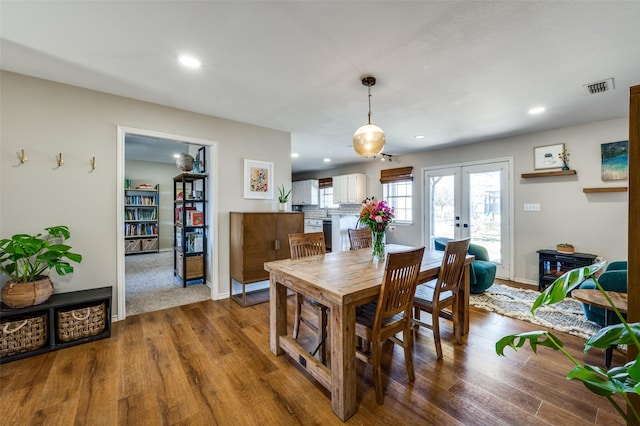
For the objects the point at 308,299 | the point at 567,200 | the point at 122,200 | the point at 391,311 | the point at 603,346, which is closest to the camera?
the point at 603,346

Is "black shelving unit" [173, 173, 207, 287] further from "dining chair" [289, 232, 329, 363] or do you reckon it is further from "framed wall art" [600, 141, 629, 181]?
"framed wall art" [600, 141, 629, 181]

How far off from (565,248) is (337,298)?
13.5 feet

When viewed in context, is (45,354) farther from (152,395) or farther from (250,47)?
(250,47)

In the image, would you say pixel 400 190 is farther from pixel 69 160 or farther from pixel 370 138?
pixel 69 160

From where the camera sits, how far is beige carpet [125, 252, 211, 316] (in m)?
3.37

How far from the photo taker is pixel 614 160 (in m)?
3.54

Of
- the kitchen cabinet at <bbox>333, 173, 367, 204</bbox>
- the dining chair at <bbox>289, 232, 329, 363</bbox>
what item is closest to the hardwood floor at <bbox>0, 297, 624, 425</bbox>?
the dining chair at <bbox>289, 232, 329, 363</bbox>

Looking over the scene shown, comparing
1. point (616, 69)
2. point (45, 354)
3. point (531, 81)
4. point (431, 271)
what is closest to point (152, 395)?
point (45, 354)

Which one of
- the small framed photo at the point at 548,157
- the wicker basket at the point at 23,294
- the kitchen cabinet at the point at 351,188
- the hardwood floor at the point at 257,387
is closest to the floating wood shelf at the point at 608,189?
the small framed photo at the point at 548,157

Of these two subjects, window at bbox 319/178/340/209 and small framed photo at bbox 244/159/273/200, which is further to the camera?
window at bbox 319/178/340/209

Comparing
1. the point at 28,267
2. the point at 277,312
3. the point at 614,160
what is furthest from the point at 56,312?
the point at 614,160

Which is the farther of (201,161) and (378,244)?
(201,161)

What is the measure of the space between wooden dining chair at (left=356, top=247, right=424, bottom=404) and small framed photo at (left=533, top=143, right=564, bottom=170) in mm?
3737

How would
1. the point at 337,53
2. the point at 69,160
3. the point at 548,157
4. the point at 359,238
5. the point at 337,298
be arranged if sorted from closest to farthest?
the point at 337,298, the point at 337,53, the point at 69,160, the point at 359,238, the point at 548,157
